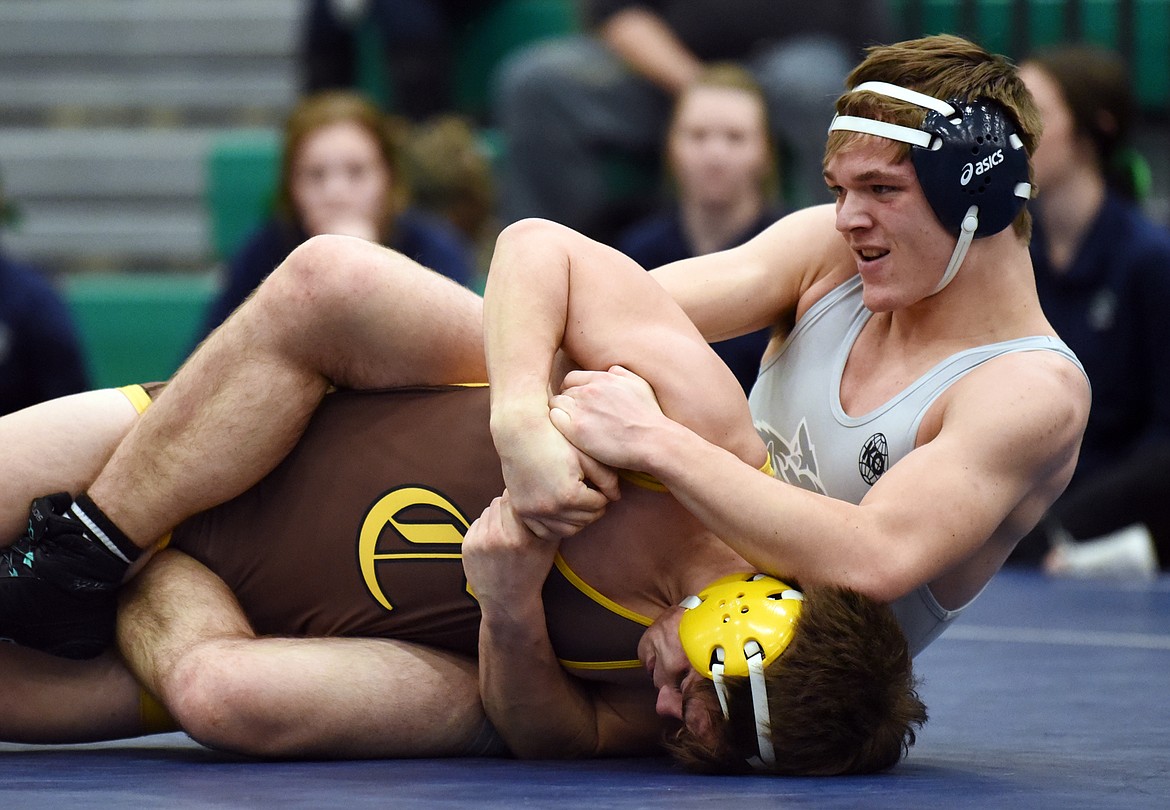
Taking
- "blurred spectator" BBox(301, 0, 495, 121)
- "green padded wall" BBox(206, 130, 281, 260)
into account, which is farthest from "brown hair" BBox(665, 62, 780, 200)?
"green padded wall" BBox(206, 130, 281, 260)

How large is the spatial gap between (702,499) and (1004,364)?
1.86 ft

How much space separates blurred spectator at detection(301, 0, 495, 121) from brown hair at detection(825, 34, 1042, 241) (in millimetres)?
5240

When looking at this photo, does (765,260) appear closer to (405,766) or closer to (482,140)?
Answer: (405,766)

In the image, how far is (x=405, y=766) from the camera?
2.71m

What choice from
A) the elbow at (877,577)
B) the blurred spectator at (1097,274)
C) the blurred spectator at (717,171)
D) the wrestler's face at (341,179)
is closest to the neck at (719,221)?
the blurred spectator at (717,171)

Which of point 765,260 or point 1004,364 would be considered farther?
point 765,260

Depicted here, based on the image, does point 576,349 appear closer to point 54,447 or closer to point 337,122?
point 54,447

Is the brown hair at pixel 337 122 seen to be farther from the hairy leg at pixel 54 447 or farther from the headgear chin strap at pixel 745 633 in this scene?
the headgear chin strap at pixel 745 633

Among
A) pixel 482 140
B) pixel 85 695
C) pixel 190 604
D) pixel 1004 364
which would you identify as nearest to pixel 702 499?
pixel 1004 364

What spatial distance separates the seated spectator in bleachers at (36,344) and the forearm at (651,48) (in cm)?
243

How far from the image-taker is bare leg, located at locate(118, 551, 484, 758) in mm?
2695

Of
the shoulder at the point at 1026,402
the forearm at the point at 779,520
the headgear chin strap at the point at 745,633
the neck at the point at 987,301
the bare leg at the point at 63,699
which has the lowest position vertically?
the bare leg at the point at 63,699

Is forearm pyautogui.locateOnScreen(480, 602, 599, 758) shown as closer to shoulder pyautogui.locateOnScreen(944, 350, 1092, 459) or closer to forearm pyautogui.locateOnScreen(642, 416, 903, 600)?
forearm pyautogui.locateOnScreen(642, 416, 903, 600)

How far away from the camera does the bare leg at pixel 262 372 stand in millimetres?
2820
